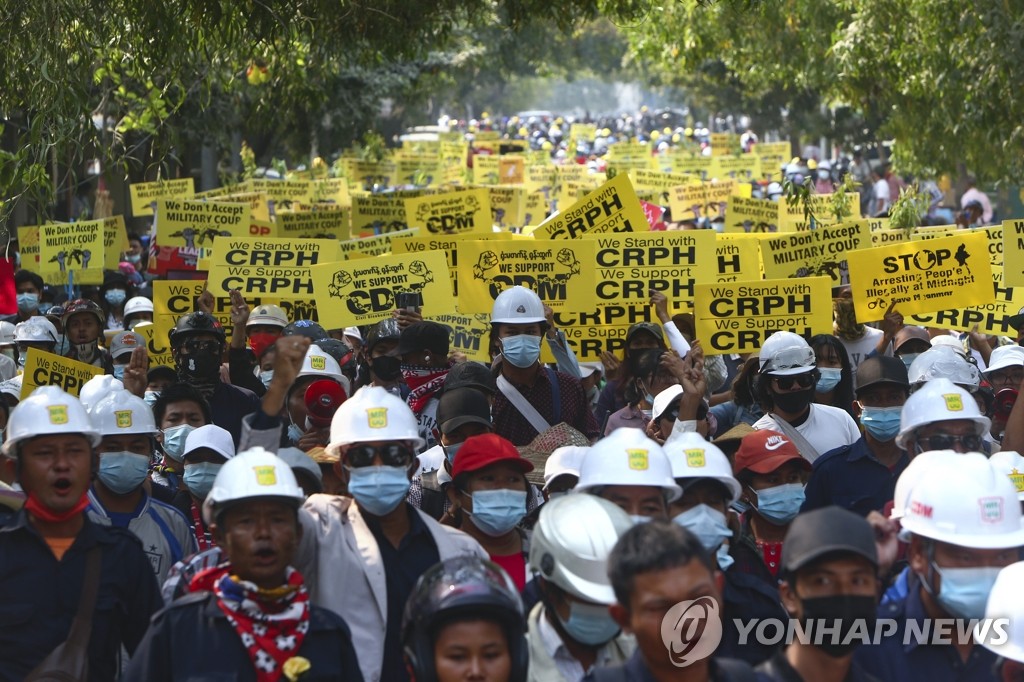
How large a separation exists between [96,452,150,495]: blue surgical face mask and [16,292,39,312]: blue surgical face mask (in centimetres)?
716

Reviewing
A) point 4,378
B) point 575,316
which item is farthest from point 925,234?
point 4,378

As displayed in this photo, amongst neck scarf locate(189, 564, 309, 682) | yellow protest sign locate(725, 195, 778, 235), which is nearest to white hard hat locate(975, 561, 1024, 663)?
neck scarf locate(189, 564, 309, 682)

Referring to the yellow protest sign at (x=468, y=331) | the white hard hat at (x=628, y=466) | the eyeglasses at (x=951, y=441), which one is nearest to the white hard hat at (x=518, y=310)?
the yellow protest sign at (x=468, y=331)

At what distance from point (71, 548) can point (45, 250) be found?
321 inches

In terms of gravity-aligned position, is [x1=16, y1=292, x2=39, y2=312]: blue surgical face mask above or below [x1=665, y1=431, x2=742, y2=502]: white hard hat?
above

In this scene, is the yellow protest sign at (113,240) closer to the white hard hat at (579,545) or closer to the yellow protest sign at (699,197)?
the yellow protest sign at (699,197)

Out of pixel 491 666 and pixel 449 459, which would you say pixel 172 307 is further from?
pixel 491 666

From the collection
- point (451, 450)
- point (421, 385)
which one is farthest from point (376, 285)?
point (451, 450)

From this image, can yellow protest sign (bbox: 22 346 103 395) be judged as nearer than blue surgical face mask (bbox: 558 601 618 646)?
No

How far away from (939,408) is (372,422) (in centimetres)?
222

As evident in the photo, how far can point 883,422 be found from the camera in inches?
279

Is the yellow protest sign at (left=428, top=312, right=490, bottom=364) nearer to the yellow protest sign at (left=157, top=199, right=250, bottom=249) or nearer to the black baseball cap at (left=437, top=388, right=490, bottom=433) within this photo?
the yellow protest sign at (left=157, top=199, right=250, bottom=249)

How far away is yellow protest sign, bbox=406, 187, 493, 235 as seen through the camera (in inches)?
531

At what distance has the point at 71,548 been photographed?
507 cm
